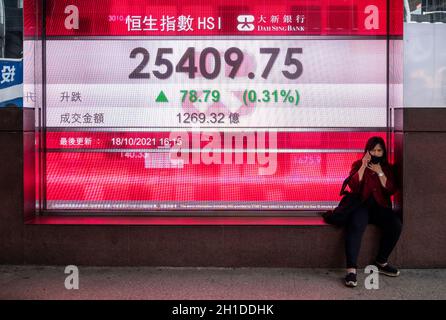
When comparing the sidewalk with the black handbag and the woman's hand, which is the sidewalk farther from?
the woman's hand

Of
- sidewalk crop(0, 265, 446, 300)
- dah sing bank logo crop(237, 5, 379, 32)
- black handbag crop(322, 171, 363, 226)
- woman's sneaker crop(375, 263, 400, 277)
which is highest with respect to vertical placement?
dah sing bank logo crop(237, 5, 379, 32)

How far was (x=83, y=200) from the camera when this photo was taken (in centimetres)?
687

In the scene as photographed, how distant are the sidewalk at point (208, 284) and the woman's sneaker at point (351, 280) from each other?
0.05 m

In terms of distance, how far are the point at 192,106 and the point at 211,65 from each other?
22.0 inches

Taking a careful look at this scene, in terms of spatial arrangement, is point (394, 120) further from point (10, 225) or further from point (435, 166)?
point (10, 225)

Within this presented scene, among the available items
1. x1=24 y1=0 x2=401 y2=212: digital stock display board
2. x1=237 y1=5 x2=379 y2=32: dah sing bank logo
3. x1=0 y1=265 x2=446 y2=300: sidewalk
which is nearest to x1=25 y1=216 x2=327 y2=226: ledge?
x1=24 y1=0 x2=401 y2=212: digital stock display board

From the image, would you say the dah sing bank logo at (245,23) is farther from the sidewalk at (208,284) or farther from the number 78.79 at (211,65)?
the sidewalk at (208,284)

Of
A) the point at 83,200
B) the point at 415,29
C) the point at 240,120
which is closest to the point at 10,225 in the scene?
the point at 83,200

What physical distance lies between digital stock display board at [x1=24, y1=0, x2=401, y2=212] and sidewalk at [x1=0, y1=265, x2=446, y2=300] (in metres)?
0.99

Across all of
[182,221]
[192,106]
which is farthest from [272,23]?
[182,221]

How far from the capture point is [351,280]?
557cm

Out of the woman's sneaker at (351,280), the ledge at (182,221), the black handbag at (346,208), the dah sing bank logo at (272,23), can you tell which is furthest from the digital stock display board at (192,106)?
the woman's sneaker at (351,280)

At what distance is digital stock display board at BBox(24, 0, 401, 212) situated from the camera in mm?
6805
